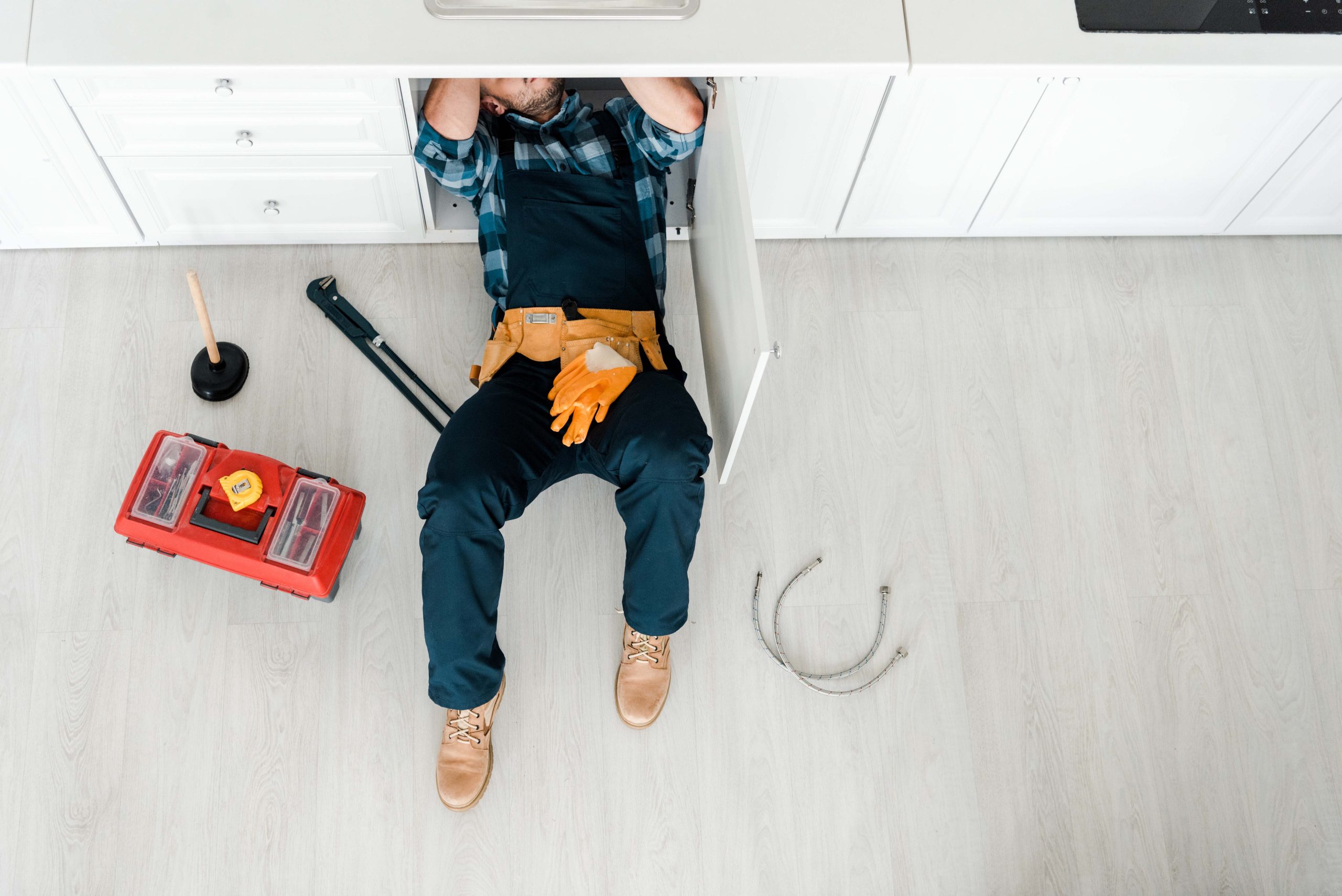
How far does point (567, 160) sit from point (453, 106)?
225 millimetres

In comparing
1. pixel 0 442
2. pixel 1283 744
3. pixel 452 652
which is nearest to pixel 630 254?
pixel 452 652

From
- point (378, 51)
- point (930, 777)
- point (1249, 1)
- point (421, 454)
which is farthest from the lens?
point (421, 454)

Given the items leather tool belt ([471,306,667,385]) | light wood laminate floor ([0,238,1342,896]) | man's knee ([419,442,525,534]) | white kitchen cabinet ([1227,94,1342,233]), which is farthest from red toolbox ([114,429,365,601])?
white kitchen cabinet ([1227,94,1342,233])

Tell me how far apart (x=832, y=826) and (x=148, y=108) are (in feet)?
5.44

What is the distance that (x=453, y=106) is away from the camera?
1547 mm

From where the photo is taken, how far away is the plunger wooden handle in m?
1.56

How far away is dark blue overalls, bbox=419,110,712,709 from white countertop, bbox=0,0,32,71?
0.70 m

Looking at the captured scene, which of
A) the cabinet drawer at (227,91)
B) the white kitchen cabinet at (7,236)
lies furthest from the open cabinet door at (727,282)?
the white kitchen cabinet at (7,236)

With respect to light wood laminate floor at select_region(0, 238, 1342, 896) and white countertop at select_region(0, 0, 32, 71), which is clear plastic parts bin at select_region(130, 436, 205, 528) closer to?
light wood laminate floor at select_region(0, 238, 1342, 896)

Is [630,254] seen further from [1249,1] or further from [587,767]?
[1249,1]

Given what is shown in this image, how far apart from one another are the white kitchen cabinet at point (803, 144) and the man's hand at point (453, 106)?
17.3 inches

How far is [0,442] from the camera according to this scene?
1777 mm

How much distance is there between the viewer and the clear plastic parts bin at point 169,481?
1584 millimetres

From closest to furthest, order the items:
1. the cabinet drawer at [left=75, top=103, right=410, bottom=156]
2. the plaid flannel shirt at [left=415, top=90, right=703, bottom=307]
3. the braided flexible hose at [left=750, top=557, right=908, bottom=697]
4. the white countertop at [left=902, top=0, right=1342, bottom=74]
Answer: the white countertop at [left=902, top=0, right=1342, bottom=74] < the cabinet drawer at [left=75, top=103, right=410, bottom=156] < the plaid flannel shirt at [left=415, top=90, right=703, bottom=307] < the braided flexible hose at [left=750, top=557, right=908, bottom=697]
